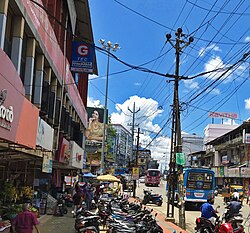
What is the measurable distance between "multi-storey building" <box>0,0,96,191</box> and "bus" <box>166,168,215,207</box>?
871 cm

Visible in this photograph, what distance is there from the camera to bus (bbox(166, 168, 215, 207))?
28.0 metres

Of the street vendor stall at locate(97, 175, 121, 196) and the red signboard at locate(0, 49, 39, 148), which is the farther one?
the street vendor stall at locate(97, 175, 121, 196)

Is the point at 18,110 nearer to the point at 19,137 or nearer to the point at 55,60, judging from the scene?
the point at 19,137

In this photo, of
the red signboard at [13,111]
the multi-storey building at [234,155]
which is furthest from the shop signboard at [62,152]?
the multi-storey building at [234,155]

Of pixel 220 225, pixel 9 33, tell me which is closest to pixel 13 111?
pixel 9 33

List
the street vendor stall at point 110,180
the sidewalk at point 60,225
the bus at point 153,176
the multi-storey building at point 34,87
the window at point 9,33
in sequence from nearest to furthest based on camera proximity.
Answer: the multi-storey building at point 34,87 → the window at point 9,33 → the sidewalk at point 60,225 → the street vendor stall at point 110,180 → the bus at point 153,176

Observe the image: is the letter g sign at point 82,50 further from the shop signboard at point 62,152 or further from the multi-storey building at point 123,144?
the multi-storey building at point 123,144

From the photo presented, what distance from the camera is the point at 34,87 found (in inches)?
615

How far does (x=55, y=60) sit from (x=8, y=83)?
9.98m

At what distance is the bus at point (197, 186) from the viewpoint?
91.8ft

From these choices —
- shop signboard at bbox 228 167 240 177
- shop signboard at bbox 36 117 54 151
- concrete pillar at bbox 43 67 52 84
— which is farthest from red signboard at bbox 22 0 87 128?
shop signboard at bbox 228 167 240 177

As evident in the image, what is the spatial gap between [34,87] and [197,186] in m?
16.7

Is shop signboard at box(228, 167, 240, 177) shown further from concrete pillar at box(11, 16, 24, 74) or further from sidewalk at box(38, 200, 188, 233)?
concrete pillar at box(11, 16, 24, 74)

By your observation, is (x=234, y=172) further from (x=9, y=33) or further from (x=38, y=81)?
(x=9, y=33)
